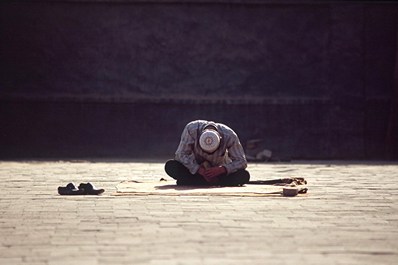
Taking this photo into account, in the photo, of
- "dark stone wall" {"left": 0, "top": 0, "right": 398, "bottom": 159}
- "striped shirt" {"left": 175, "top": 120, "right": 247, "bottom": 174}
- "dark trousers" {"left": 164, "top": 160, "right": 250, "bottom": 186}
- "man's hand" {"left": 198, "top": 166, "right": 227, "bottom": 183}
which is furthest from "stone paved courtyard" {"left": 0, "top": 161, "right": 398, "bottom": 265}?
"dark stone wall" {"left": 0, "top": 0, "right": 398, "bottom": 159}

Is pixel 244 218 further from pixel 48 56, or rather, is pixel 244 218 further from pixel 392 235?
pixel 48 56

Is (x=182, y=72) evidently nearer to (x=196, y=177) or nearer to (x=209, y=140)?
(x=196, y=177)

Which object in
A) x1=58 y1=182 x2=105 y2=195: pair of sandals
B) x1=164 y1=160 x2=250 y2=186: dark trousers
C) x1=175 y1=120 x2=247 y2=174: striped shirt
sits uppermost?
x1=175 y1=120 x2=247 y2=174: striped shirt

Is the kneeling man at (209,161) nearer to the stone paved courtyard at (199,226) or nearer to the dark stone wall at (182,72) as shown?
the stone paved courtyard at (199,226)

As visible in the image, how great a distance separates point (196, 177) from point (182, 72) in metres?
7.40

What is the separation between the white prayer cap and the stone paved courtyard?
3.77 ft

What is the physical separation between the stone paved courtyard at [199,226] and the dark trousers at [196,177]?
820 millimetres

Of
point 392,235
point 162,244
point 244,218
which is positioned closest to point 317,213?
point 244,218

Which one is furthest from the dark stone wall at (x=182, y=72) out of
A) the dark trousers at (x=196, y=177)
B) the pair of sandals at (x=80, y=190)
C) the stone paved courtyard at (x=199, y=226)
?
the pair of sandals at (x=80, y=190)

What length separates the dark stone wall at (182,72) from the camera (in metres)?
19.7

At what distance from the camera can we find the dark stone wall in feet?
64.6

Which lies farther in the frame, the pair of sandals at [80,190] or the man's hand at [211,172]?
the man's hand at [211,172]

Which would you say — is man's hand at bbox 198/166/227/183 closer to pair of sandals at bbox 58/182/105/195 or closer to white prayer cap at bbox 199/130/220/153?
white prayer cap at bbox 199/130/220/153

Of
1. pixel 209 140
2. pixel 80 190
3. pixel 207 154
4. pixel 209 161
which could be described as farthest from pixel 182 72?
pixel 80 190
